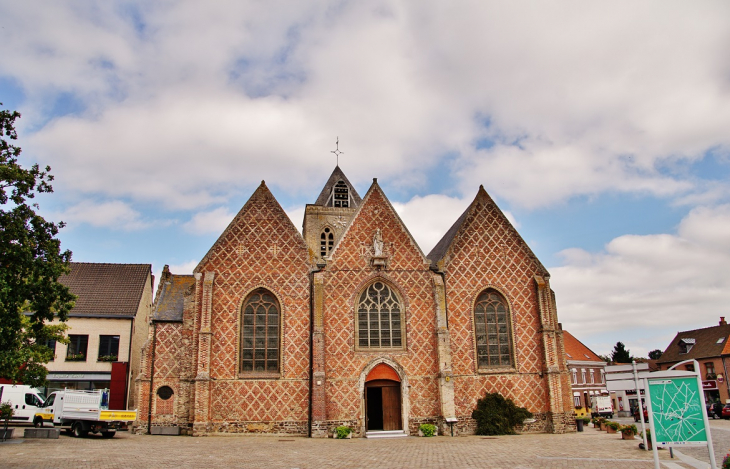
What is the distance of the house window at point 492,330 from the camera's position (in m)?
26.0

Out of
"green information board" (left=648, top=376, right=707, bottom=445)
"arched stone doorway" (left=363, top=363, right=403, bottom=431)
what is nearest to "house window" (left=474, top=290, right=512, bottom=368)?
"arched stone doorway" (left=363, top=363, right=403, bottom=431)

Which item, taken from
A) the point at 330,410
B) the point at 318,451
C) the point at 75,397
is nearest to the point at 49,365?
the point at 75,397

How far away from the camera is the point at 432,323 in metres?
25.7

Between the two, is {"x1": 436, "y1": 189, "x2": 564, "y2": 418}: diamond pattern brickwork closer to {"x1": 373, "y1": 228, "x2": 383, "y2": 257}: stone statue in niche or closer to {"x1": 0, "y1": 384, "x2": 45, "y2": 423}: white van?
{"x1": 373, "y1": 228, "x2": 383, "y2": 257}: stone statue in niche

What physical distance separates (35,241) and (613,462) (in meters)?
17.3

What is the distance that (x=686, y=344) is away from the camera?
5819 cm

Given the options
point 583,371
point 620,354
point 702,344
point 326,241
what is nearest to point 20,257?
point 326,241

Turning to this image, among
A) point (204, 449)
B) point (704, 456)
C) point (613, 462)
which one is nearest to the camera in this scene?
point (613, 462)

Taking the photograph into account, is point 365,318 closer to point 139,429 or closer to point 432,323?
point 432,323

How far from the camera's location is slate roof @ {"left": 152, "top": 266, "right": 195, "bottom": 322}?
83.9 feet

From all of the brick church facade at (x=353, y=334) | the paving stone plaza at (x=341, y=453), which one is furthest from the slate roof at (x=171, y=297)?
the paving stone plaza at (x=341, y=453)

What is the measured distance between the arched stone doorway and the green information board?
14.2 m

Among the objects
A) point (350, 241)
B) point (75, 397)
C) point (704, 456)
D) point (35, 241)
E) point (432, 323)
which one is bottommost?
point (704, 456)

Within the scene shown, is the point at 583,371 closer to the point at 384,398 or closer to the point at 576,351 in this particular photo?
the point at 576,351
